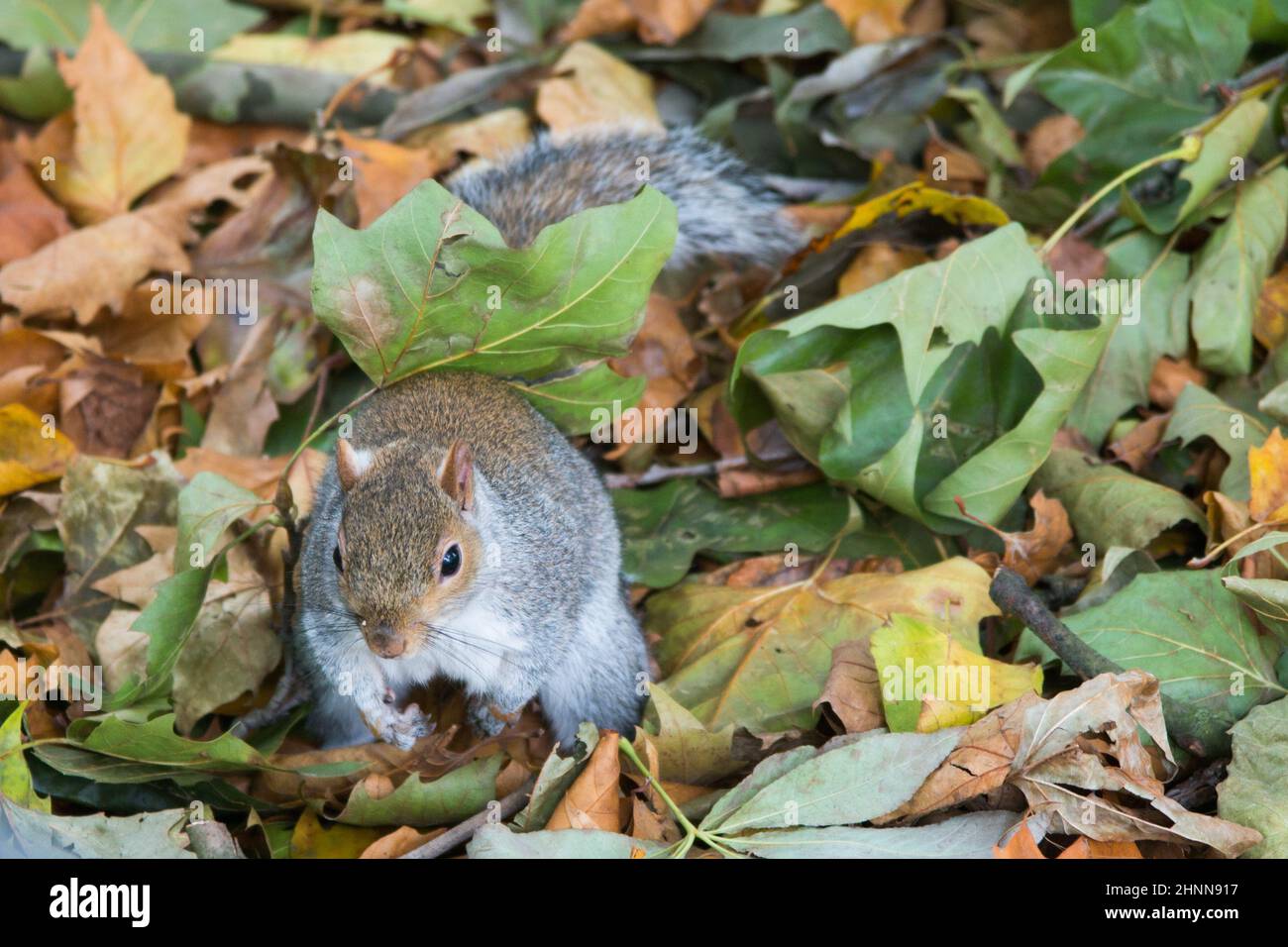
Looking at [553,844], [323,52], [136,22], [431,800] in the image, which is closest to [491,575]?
[431,800]

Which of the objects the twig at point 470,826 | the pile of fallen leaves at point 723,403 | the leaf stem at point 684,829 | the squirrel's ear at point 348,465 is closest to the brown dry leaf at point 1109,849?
the pile of fallen leaves at point 723,403

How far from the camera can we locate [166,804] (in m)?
2.63

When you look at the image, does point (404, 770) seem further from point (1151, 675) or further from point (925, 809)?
point (1151, 675)

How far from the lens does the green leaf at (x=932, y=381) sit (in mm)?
2869

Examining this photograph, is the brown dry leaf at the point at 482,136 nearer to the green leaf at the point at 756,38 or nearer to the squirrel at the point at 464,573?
the green leaf at the point at 756,38

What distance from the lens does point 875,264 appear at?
344 centimetres

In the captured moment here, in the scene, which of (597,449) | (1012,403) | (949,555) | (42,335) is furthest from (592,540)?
(42,335)

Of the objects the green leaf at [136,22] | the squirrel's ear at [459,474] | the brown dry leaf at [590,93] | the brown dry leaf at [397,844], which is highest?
the green leaf at [136,22]

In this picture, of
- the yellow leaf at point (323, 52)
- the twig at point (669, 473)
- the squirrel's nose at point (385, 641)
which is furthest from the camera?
the yellow leaf at point (323, 52)

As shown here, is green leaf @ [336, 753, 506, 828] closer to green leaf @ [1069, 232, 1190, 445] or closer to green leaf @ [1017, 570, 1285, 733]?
green leaf @ [1017, 570, 1285, 733]

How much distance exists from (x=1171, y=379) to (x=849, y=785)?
1433 millimetres

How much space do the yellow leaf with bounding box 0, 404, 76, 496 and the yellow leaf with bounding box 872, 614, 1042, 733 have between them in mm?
1968

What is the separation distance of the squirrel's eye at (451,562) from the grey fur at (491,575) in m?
0.06

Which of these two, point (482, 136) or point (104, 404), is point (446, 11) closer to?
point (482, 136)
